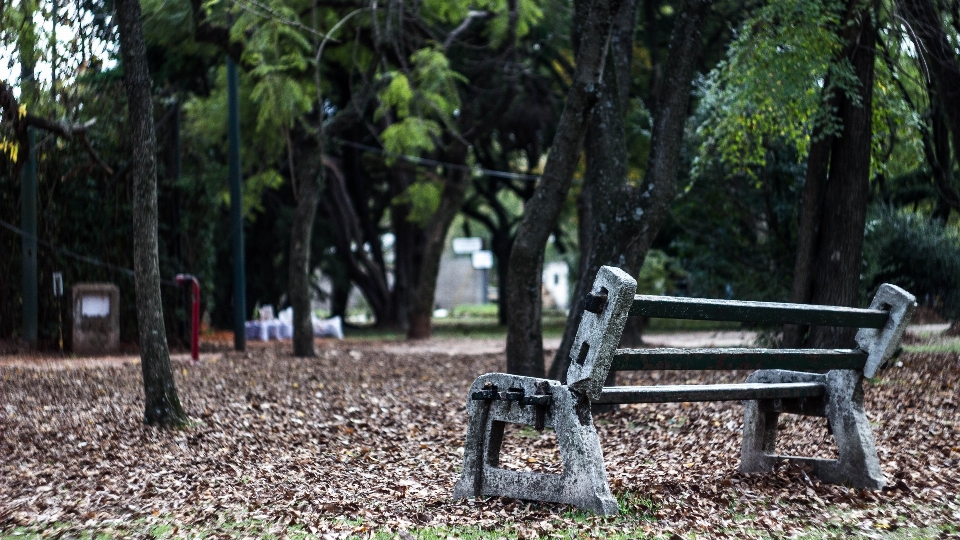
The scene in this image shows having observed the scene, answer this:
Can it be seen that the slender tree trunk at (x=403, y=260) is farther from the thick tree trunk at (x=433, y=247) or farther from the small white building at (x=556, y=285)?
the small white building at (x=556, y=285)

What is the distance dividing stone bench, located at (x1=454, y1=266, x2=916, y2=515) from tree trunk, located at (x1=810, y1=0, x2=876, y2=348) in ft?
15.4

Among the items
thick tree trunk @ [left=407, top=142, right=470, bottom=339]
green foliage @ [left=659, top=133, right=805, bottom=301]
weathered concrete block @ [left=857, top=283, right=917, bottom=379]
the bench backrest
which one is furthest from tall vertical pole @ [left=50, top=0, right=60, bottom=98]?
thick tree trunk @ [left=407, top=142, right=470, bottom=339]

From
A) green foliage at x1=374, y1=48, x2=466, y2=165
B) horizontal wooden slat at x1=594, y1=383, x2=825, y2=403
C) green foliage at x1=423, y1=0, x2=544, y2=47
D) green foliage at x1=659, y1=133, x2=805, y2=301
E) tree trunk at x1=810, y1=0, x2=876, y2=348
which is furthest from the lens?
green foliage at x1=423, y1=0, x2=544, y2=47

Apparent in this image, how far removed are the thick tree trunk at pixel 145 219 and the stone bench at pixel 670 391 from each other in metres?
3.95

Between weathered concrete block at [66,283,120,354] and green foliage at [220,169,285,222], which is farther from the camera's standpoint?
green foliage at [220,169,285,222]

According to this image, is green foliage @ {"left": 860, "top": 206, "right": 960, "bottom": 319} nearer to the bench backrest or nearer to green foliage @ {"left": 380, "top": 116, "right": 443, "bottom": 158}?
green foliage @ {"left": 380, "top": 116, "right": 443, "bottom": 158}

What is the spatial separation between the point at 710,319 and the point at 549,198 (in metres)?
4.92

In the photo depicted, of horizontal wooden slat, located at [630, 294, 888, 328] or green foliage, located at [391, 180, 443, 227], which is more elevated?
green foliage, located at [391, 180, 443, 227]

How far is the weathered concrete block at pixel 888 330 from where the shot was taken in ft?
20.6

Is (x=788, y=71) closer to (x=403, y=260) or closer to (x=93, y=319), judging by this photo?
(x=93, y=319)

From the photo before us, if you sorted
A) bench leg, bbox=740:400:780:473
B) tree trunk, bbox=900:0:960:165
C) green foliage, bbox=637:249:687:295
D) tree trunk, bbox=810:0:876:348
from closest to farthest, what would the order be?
1. bench leg, bbox=740:400:780:473
2. tree trunk, bbox=900:0:960:165
3. tree trunk, bbox=810:0:876:348
4. green foliage, bbox=637:249:687:295

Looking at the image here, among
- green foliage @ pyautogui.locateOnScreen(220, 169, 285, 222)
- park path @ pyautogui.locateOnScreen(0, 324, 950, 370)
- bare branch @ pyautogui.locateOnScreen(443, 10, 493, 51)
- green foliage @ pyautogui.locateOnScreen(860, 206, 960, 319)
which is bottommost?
park path @ pyautogui.locateOnScreen(0, 324, 950, 370)

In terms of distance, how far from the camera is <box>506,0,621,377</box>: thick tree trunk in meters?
9.70

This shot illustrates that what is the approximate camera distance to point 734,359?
582cm
